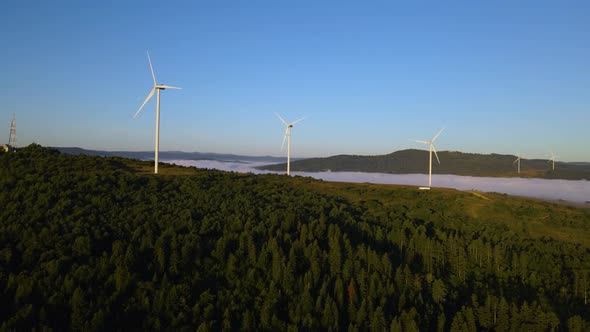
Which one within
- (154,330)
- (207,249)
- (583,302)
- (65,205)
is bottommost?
(583,302)

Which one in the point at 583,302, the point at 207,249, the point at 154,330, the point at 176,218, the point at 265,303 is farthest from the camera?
the point at 583,302

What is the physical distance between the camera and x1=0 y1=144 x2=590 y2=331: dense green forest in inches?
1811

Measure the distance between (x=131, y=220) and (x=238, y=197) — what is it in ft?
93.1

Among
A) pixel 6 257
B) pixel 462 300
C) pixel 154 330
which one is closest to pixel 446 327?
pixel 462 300

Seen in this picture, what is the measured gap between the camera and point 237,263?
57.4 metres

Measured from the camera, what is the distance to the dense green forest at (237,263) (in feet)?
151

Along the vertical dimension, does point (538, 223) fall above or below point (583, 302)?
above

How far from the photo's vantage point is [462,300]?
225 feet

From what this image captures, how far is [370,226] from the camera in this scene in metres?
87.8

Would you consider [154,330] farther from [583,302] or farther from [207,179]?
[583,302]

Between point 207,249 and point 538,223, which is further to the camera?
point 538,223

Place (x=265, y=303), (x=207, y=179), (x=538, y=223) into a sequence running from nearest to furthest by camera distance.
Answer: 1. (x=265, y=303)
2. (x=207, y=179)
3. (x=538, y=223)

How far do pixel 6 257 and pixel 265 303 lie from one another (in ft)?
94.3

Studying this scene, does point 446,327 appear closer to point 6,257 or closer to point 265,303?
point 265,303
